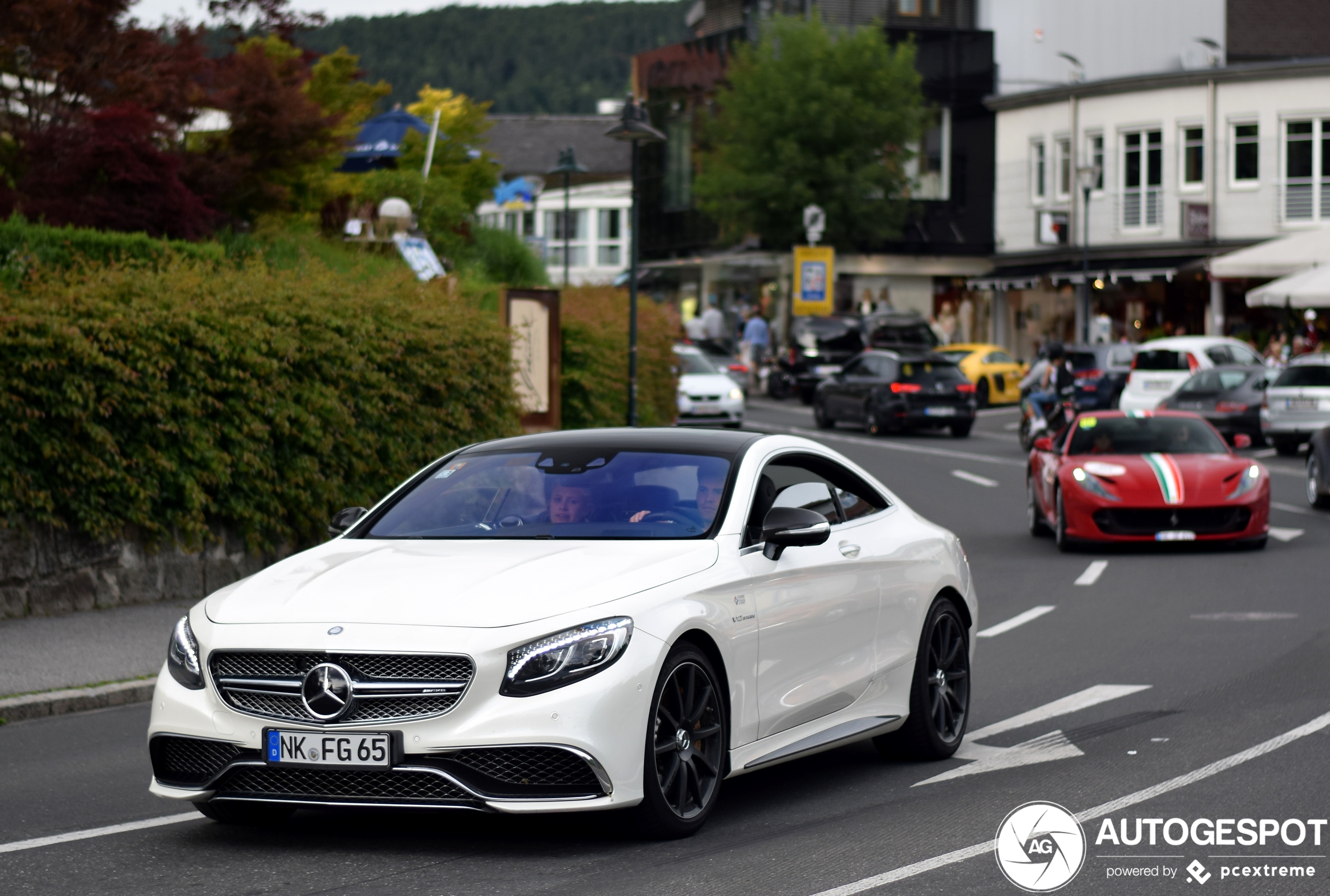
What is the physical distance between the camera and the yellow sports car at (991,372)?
47.0m

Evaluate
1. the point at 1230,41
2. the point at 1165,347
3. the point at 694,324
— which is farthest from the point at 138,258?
the point at 1230,41

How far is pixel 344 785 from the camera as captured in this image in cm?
620

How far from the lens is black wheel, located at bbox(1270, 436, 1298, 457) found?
101 ft

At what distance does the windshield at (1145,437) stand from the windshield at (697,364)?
20.3 meters

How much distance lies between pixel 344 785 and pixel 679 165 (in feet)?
212

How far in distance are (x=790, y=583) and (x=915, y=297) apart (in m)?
56.6

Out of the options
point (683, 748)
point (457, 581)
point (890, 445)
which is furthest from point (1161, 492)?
point (890, 445)

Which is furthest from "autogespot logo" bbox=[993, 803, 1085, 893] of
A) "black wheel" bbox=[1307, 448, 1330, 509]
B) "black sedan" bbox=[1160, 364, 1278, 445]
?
"black sedan" bbox=[1160, 364, 1278, 445]

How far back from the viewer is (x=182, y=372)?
1292 centimetres

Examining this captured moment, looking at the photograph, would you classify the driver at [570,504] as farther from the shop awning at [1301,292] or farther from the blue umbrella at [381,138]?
the shop awning at [1301,292]

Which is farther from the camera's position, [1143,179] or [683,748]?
[1143,179]

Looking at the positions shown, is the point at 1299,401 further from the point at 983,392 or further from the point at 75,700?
the point at 75,700

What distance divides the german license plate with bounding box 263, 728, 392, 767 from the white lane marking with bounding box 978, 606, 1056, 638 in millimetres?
7387

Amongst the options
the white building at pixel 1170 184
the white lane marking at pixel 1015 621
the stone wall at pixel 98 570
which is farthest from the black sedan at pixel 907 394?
the stone wall at pixel 98 570
